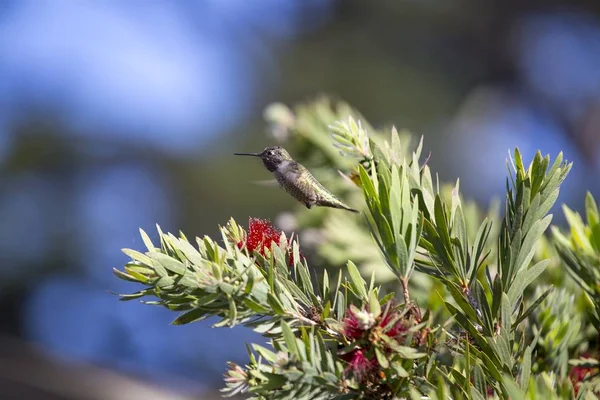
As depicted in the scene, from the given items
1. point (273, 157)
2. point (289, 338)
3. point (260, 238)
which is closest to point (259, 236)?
point (260, 238)

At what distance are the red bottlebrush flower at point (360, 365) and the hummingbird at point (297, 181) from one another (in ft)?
0.78

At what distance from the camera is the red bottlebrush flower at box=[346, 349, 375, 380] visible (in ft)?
1.14

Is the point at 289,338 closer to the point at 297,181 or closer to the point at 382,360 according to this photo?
the point at 382,360

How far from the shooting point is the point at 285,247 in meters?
0.41

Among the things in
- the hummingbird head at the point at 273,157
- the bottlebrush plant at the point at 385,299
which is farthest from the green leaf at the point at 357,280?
the hummingbird head at the point at 273,157

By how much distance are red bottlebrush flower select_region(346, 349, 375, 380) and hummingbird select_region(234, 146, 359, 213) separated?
0.24 meters

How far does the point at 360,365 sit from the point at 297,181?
0.29 metres

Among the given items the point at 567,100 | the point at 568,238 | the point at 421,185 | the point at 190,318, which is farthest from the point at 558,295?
the point at 567,100

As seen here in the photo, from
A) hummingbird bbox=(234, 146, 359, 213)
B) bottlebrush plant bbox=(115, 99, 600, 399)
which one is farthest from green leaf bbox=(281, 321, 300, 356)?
hummingbird bbox=(234, 146, 359, 213)

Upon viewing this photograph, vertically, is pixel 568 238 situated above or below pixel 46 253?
below

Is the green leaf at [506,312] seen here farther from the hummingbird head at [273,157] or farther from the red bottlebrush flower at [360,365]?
the hummingbird head at [273,157]

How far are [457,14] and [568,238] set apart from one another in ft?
19.9

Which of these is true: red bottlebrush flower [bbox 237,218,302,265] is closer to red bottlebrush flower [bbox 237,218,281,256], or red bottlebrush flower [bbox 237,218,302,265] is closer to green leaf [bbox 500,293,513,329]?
red bottlebrush flower [bbox 237,218,281,256]

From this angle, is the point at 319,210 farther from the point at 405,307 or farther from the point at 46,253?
the point at 46,253
